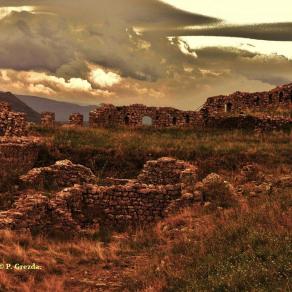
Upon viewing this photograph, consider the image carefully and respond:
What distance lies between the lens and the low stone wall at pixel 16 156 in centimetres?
2241

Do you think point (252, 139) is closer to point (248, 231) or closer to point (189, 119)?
point (189, 119)

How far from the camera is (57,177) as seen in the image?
20438 mm

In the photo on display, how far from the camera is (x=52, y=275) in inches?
439

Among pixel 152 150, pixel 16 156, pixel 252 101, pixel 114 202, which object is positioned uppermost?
pixel 252 101

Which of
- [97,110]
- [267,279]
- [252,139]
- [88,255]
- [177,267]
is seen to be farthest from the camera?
[97,110]

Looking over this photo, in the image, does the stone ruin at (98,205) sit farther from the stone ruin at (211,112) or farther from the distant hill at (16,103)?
the distant hill at (16,103)

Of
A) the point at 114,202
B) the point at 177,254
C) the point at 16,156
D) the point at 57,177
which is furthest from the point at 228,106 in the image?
the point at 177,254

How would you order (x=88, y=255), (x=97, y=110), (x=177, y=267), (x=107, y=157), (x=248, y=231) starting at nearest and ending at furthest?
(x=177, y=267), (x=248, y=231), (x=88, y=255), (x=107, y=157), (x=97, y=110)

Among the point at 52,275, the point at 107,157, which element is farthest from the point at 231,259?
the point at 107,157

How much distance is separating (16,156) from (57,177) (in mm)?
4172

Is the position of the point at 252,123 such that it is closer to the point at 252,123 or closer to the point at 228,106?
the point at 252,123

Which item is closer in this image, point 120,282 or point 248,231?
point 120,282

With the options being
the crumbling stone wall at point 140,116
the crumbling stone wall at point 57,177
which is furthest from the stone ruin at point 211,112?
the crumbling stone wall at point 57,177

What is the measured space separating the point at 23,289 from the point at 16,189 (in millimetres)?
10237
